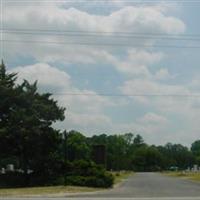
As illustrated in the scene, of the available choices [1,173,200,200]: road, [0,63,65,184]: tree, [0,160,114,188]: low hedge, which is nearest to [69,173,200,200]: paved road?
[1,173,200,200]: road

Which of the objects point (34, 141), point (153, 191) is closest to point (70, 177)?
point (34, 141)

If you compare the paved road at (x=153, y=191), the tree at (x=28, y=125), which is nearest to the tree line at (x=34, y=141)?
the tree at (x=28, y=125)

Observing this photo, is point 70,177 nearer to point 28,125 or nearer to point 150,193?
point 28,125

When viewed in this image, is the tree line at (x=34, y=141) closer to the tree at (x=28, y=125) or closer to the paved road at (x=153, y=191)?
the tree at (x=28, y=125)

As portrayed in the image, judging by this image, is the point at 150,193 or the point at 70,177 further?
the point at 70,177

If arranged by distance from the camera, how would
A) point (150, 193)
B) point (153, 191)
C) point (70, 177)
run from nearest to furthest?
1. point (150, 193)
2. point (153, 191)
3. point (70, 177)

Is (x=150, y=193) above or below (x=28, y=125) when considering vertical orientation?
below

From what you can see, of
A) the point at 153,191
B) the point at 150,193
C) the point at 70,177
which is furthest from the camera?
the point at 70,177

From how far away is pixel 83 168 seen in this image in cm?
5150

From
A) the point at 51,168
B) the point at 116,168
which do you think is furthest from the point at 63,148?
the point at 116,168

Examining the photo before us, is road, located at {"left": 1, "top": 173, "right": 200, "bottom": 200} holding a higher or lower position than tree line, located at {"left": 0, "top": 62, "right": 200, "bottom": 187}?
lower

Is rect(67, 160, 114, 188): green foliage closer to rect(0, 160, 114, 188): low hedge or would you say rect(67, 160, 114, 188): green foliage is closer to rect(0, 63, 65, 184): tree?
rect(0, 160, 114, 188): low hedge

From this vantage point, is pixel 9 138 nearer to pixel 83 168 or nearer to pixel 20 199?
pixel 83 168

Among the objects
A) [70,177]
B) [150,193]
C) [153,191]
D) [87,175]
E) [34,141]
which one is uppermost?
[34,141]
